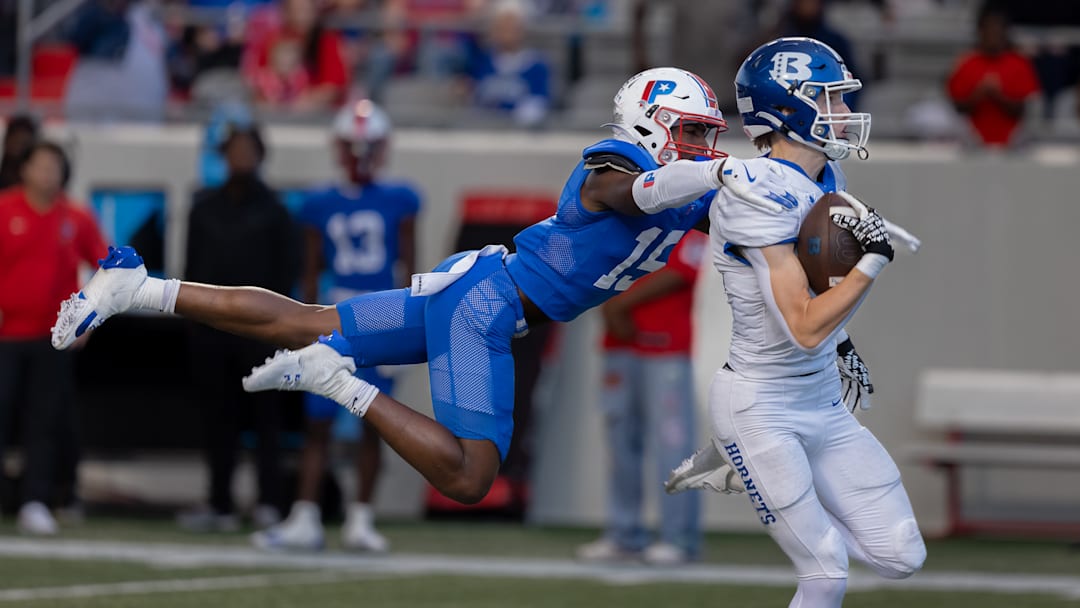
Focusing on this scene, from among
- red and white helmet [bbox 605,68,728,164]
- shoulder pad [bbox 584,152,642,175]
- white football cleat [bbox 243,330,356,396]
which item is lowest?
white football cleat [bbox 243,330,356,396]

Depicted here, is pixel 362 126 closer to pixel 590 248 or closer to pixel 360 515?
pixel 360 515

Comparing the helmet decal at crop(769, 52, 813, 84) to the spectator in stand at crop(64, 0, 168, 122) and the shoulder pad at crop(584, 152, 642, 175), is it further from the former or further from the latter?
the spectator in stand at crop(64, 0, 168, 122)

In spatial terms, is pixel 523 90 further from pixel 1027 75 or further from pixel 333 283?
pixel 1027 75

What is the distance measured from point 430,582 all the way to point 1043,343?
14.6 ft

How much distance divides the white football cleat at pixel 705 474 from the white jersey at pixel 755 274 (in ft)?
1.29

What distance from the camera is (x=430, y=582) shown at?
8.08 meters

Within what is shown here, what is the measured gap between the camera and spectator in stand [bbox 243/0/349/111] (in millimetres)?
11445

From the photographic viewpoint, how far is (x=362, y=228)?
368 inches

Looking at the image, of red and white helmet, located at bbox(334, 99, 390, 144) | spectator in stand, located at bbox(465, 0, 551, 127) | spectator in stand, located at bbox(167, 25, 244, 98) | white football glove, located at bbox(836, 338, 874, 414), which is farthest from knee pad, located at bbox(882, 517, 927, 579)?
spectator in stand, located at bbox(167, 25, 244, 98)

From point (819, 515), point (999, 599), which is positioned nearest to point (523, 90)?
point (999, 599)

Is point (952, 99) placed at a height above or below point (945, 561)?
above

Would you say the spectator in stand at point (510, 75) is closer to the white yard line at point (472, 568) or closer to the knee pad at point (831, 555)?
the white yard line at point (472, 568)

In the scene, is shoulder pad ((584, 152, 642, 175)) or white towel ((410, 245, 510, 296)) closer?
shoulder pad ((584, 152, 642, 175))

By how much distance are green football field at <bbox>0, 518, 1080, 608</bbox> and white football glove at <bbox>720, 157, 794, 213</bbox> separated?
9.36ft
